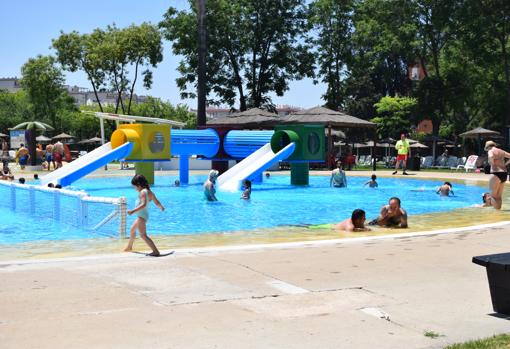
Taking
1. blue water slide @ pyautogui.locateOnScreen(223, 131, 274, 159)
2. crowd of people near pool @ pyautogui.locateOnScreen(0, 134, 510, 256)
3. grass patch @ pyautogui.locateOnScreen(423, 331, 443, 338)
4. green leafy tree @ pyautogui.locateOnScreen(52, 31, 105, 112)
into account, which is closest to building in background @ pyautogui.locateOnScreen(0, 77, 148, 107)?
green leafy tree @ pyautogui.locateOnScreen(52, 31, 105, 112)

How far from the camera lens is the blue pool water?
13.8 meters

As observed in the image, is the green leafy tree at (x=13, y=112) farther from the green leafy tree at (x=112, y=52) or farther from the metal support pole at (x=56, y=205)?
the metal support pole at (x=56, y=205)

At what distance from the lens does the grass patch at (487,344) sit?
5.02 meters

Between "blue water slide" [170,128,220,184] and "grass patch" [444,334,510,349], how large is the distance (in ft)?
71.3

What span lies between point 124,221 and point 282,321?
248 inches

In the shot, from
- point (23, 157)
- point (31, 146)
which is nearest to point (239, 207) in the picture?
point (23, 157)

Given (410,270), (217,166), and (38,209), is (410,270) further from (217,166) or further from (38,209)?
(217,166)

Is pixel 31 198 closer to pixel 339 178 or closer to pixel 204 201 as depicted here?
pixel 204 201

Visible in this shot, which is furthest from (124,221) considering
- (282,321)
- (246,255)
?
(282,321)

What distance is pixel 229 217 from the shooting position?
1630cm

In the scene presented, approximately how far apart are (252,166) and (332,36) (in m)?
27.8

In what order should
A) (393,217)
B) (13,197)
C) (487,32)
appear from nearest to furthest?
(393,217) < (13,197) < (487,32)

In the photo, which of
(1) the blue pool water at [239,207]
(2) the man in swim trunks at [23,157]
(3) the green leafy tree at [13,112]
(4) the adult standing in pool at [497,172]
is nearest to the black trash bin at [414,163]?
(1) the blue pool water at [239,207]

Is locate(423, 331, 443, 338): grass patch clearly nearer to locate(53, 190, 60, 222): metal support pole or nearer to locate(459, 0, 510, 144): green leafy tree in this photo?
locate(53, 190, 60, 222): metal support pole
